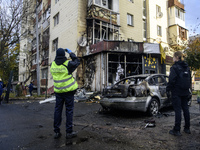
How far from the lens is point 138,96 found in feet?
16.9

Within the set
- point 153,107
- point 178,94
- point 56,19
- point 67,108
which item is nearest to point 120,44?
point 153,107

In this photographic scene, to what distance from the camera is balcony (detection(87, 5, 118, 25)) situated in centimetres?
1362

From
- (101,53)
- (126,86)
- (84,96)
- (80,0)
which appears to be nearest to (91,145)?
(126,86)

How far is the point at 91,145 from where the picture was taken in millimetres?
2852

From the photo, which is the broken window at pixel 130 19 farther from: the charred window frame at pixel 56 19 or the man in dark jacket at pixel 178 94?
the man in dark jacket at pixel 178 94

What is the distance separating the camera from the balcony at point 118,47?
455 inches

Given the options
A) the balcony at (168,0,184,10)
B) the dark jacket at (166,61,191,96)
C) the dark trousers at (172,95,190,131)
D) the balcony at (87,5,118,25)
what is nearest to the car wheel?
the dark trousers at (172,95,190,131)

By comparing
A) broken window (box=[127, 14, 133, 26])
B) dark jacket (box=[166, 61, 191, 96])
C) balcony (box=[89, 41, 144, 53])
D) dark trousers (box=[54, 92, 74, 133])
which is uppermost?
broken window (box=[127, 14, 133, 26])

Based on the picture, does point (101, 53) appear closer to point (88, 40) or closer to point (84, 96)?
point (88, 40)

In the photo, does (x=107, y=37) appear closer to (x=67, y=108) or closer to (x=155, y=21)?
(x=155, y=21)

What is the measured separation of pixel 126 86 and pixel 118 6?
489 inches

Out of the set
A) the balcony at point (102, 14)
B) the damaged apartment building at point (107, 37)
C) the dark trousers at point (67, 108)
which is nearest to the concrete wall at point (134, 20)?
the damaged apartment building at point (107, 37)

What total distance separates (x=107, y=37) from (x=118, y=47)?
3.24 m

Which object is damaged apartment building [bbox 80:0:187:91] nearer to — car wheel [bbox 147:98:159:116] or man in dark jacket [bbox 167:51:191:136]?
car wheel [bbox 147:98:159:116]
